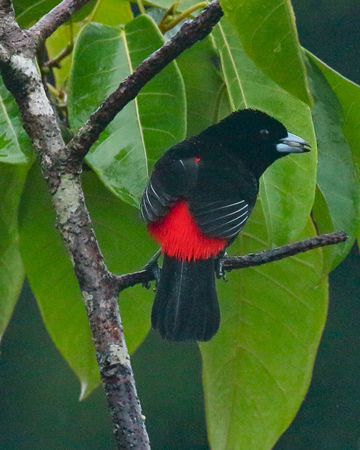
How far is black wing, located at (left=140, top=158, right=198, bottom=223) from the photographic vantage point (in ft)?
3.17

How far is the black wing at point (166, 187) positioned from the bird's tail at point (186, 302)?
0.09 m


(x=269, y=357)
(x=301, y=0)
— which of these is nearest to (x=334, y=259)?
(x=269, y=357)

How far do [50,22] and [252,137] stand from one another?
1.60 feet

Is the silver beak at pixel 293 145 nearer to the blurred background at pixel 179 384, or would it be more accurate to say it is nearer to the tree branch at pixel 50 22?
the tree branch at pixel 50 22

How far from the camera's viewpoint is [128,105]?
100 centimetres

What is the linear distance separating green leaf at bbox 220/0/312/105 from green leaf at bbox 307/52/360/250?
0.40 metres

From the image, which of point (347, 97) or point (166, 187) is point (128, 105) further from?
point (347, 97)

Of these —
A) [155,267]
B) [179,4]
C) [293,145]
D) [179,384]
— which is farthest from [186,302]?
[179,384]

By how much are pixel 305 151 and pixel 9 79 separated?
0.43m

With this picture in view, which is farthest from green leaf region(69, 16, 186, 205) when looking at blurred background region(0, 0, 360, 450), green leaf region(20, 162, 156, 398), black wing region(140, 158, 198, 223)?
blurred background region(0, 0, 360, 450)

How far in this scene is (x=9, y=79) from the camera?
31.5 inches

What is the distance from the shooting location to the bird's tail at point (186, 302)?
0.91m

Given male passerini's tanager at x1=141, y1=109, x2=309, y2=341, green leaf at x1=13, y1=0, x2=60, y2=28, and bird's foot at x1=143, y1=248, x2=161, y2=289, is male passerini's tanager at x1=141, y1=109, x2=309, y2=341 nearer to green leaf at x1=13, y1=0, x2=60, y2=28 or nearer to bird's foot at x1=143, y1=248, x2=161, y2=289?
bird's foot at x1=143, y1=248, x2=161, y2=289

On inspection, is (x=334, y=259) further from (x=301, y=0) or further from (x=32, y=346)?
(x=32, y=346)
